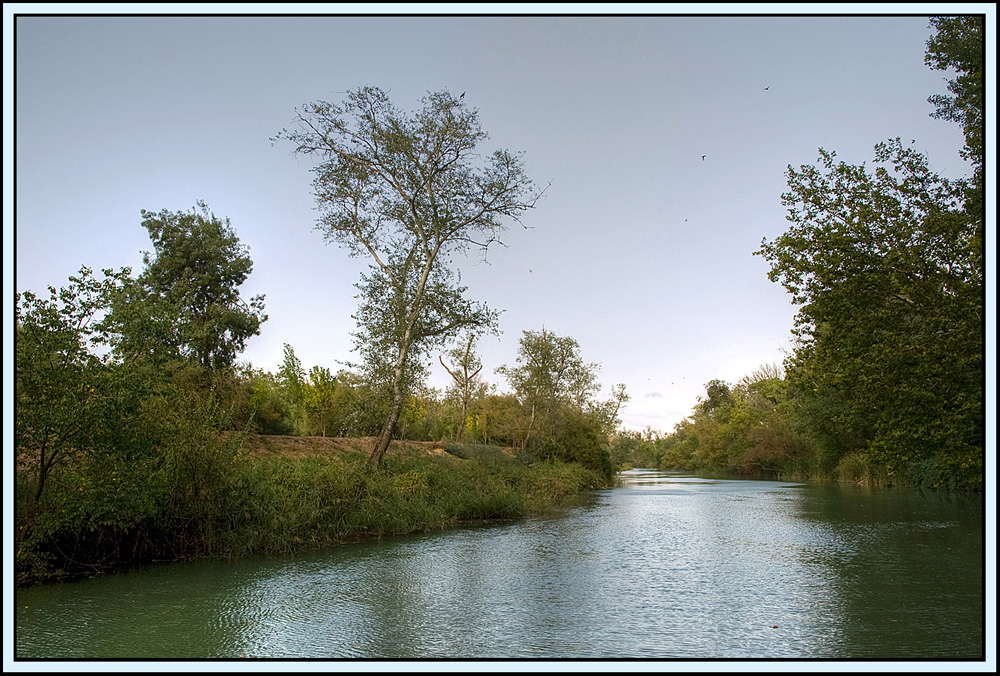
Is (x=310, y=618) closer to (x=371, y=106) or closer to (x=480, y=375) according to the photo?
(x=371, y=106)

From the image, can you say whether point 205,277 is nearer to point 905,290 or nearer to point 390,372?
point 390,372

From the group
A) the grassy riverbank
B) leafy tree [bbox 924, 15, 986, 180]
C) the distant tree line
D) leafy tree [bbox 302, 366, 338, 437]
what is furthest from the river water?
leafy tree [bbox 302, 366, 338, 437]

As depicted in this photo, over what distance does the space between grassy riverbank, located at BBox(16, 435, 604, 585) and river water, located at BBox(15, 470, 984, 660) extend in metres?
0.53

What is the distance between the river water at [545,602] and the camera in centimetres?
638

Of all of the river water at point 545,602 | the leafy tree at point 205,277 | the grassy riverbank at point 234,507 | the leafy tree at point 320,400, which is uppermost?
the leafy tree at point 205,277

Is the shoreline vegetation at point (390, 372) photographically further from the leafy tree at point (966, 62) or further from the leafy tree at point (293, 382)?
the leafy tree at point (293, 382)

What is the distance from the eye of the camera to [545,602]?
8312 mm

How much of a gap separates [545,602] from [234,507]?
625 cm

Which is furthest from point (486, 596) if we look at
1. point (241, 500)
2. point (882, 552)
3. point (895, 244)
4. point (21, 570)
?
point (895, 244)

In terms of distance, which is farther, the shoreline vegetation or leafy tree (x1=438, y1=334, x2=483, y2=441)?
leafy tree (x1=438, y1=334, x2=483, y2=441)

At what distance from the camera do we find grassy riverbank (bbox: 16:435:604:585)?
8.92 metres

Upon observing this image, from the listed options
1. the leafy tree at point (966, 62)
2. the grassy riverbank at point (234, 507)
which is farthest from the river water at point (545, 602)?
the leafy tree at point (966, 62)

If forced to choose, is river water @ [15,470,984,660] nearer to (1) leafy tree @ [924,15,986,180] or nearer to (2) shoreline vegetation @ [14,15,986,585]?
(2) shoreline vegetation @ [14,15,986,585]

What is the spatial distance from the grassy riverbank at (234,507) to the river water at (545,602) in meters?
0.53
